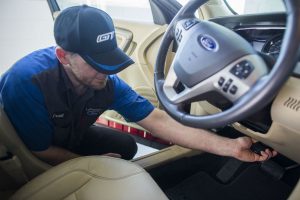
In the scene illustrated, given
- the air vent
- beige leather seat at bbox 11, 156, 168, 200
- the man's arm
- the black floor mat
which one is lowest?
the black floor mat

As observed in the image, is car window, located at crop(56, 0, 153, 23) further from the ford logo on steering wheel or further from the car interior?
the ford logo on steering wheel

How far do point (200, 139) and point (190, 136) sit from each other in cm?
4

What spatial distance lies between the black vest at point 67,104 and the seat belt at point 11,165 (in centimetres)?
20

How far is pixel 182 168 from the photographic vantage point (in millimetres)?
1444

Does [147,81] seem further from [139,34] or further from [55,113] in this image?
[55,113]

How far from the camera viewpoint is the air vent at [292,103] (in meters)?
0.71

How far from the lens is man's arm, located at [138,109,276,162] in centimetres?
101

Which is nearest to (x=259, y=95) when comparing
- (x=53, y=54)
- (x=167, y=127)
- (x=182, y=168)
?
(x=167, y=127)

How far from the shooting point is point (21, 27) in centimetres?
251

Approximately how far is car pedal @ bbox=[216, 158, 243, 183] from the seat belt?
0.88 metres

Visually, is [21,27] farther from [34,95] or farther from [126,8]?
[34,95]

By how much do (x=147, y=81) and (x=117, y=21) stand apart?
377 mm

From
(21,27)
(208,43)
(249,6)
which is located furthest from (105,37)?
(21,27)

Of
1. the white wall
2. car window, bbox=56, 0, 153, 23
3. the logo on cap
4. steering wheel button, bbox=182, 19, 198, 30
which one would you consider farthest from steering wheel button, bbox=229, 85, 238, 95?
the white wall
